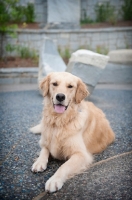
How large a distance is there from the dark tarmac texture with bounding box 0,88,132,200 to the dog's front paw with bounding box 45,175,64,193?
0.04m

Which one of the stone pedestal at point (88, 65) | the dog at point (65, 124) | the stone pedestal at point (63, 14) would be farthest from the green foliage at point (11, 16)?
the dog at point (65, 124)

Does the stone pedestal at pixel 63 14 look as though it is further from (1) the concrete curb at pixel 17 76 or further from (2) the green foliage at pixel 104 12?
(1) the concrete curb at pixel 17 76

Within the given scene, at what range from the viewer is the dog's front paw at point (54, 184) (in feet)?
6.31

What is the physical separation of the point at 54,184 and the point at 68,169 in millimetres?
249

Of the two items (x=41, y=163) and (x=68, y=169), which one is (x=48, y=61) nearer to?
(x=41, y=163)

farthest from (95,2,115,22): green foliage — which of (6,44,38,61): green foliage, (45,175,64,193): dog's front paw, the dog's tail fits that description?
(45,175,64,193): dog's front paw

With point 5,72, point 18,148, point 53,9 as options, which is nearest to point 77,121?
point 18,148

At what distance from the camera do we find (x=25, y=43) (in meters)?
9.59

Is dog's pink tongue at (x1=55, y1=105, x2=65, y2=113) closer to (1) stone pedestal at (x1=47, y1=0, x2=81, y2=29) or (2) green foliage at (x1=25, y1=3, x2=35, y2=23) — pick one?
(1) stone pedestal at (x1=47, y1=0, x2=81, y2=29)

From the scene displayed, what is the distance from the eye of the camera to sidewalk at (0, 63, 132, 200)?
6.23ft

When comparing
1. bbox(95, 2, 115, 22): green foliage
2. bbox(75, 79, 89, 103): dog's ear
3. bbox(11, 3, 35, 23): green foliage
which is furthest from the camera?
bbox(95, 2, 115, 22): green foliage

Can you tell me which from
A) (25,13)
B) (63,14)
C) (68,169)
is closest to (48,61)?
(68,169)

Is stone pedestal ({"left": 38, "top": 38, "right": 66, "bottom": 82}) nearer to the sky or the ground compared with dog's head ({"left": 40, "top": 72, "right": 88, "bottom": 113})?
nearer to the ground

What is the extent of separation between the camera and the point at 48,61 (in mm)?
5977
